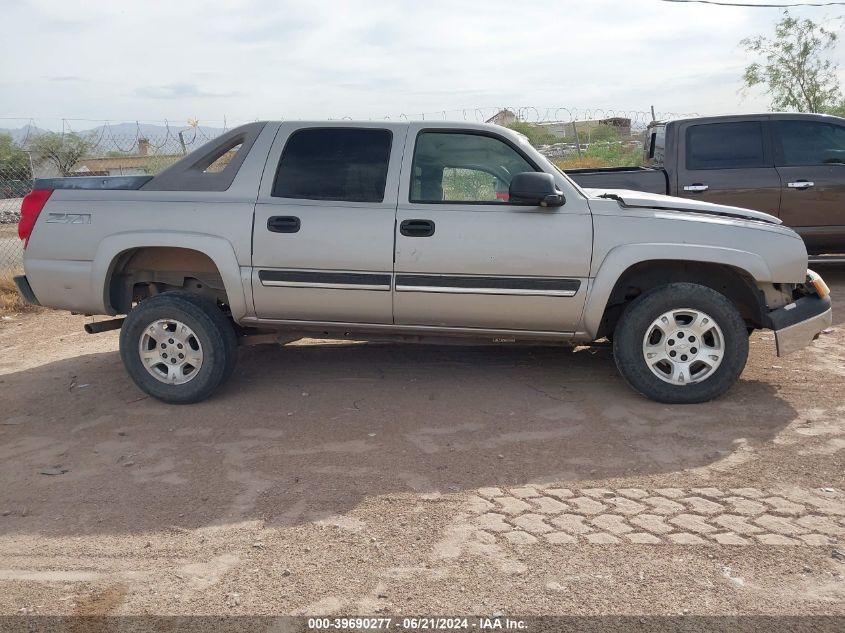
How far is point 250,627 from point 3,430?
3.17 m

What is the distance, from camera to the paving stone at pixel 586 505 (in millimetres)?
3662

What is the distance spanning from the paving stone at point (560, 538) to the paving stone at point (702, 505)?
659mm

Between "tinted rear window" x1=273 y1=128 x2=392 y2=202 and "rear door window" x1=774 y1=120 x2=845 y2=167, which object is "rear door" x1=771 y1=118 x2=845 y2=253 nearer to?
"rear door window" x1=774 y1=120 x2=845 y2=167

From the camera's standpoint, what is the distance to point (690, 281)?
5.18m

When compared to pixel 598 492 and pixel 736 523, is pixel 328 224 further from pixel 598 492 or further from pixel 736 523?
pixel 736 523

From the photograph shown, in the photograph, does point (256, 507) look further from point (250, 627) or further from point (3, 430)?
point (3, 430)

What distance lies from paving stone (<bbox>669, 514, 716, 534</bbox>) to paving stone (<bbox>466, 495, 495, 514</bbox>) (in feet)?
2.75

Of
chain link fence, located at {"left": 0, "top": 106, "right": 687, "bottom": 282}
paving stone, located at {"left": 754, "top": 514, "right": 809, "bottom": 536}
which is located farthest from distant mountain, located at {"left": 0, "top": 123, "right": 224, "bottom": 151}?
paving stone, located at {"left": 754, "top": 514, "right": 809, "bottom": 536}

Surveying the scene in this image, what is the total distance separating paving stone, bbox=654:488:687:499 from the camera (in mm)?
3791

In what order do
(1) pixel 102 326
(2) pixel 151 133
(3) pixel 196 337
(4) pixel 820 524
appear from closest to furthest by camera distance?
(4) pixel 820 524
(3) pixel 196 337
(1) pixel 102 326
(2) pixel 151 133

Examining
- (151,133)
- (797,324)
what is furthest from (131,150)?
(797,324)

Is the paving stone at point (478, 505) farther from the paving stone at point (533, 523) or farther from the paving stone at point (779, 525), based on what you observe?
the paving stone at point (779, 525)

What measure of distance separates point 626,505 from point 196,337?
3062 millimetres

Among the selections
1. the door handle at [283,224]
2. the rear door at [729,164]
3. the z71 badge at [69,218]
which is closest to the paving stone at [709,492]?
the door handle at [283,224]
